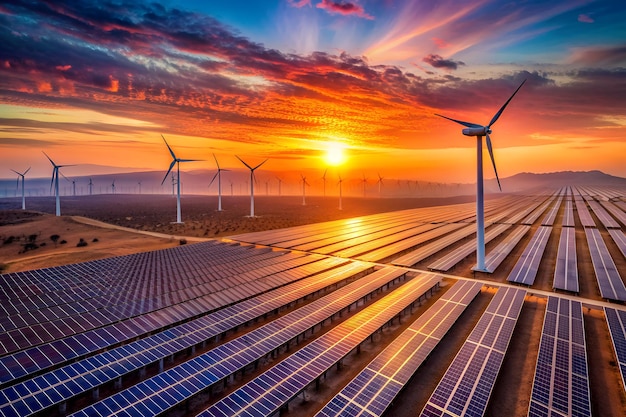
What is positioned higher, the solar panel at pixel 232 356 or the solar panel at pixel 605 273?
the solar panel at pixel 605 273

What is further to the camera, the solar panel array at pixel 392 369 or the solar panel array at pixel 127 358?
the solar panel array at pixel 127 358

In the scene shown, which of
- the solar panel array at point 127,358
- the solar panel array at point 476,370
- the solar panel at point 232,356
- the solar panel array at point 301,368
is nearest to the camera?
the solar panel array at point 476,370

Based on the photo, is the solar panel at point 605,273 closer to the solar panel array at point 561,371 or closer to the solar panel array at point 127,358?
the solar panel array at point 561,371

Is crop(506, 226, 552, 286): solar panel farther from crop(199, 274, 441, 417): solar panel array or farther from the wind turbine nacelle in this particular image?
the wind turbine nacelle

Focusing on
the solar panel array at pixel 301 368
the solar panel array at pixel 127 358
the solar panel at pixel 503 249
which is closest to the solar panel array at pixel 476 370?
the solar panel array at pixel 301 368

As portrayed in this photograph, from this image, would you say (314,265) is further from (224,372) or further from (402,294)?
(224,372)

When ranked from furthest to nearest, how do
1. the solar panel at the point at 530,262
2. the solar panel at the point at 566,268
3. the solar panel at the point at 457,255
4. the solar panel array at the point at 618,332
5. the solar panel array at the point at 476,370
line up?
the solar panel at the point at 457,255 < the solar panel at the point at 530,262 < the solar panel at the point at 566,268 < the solar panel array at the point at 618,332 < the solar panel array at the point at 476,370
